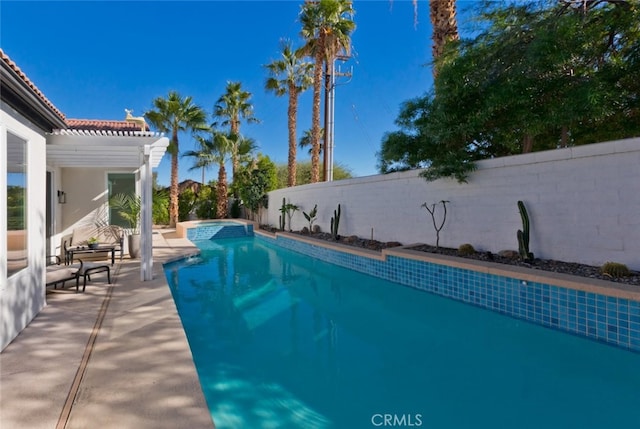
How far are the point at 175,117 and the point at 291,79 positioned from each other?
26.5ft

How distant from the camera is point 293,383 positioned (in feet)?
14.1

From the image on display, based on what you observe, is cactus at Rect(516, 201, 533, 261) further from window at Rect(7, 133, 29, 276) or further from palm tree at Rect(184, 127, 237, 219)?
palm tree at Rect(184, 127, 237, 219)

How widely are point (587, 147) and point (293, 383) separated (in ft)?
22.4

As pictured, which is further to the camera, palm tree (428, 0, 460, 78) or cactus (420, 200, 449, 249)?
palm tree (428, 0, 460, 78)

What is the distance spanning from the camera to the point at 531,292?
6.21 meters

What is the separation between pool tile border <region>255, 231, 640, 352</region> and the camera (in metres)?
4.98

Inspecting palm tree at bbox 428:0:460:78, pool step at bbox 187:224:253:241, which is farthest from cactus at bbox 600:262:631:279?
pool step at bbox 187:224:253:241

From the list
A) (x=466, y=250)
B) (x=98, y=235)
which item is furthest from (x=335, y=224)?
(x=98, y=235)

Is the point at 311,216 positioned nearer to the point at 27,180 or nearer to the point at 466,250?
the point at 466,250

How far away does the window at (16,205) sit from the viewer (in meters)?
4.63

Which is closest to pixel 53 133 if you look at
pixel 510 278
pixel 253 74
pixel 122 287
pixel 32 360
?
pixel 122 287

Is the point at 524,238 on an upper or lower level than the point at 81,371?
upper

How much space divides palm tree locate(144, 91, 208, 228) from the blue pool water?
57.8ft

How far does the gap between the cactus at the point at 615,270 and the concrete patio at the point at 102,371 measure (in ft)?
21.6
